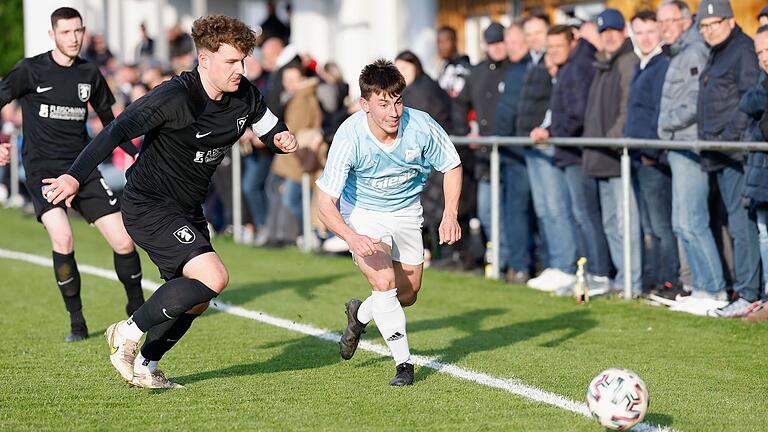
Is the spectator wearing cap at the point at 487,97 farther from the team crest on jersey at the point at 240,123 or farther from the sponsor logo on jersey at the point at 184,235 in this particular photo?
the sponsor logo on jersey at the point at 184,235

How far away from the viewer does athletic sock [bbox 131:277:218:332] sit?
23.4 feet

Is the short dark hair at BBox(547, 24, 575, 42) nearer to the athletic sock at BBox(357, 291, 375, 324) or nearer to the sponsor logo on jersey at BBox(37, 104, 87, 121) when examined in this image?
the sponsor logo on jersey at BBox(37, 104, 87, 121)

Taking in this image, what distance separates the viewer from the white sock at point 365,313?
26.0ft

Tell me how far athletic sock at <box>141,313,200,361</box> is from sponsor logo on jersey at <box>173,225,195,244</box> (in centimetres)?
44

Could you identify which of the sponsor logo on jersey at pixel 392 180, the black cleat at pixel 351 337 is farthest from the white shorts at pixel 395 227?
the black cleat at pixel 351 337

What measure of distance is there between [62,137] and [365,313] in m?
3.10

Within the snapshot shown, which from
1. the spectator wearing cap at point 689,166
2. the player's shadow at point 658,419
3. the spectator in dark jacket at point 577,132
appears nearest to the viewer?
the player's shadow at point 658,419

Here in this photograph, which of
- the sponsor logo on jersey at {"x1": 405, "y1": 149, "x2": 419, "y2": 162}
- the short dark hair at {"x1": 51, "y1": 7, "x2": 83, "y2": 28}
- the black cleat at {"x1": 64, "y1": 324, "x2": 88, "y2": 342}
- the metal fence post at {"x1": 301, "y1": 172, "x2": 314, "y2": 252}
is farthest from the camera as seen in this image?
the metal fence post at {"x1": 301, "y1": 172, "x2": 314, "y2": 252}

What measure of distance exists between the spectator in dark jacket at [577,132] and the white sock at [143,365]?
516 centimetres

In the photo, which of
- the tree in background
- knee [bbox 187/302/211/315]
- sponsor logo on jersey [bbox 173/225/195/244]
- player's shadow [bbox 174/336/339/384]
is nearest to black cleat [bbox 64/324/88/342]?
player's shadow [bbox 174/336/339/384]

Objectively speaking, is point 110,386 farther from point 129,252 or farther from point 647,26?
point 647,26

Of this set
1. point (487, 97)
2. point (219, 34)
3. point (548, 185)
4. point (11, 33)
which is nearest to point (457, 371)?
point (219, 34)

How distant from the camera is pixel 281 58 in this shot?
16328mm

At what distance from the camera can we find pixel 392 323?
7.47 metres
